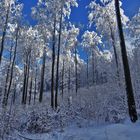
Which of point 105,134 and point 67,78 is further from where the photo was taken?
point 67,78

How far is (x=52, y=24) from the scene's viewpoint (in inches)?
1228

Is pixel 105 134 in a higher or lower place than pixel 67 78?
lower

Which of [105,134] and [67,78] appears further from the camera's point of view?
[67,78]

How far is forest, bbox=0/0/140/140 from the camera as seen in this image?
40.7 ft

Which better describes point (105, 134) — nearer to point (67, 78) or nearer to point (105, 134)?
point (105, 134)

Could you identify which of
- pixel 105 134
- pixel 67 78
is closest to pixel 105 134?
pixel 105 134

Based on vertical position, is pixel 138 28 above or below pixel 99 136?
above

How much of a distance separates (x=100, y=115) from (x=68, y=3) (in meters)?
19.1

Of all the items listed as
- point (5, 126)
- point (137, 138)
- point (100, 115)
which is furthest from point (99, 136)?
point (100, 115)

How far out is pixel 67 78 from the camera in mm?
61875

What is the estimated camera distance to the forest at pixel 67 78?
12391 millimetres

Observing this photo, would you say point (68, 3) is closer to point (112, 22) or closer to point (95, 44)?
point (112, 22)

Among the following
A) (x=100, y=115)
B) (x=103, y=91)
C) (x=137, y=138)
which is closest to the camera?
(x=137, y=138)

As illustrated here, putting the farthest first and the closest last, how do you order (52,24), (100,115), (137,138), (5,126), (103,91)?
(52,24), (103,91), (100,115), (5,126), (137,138)
